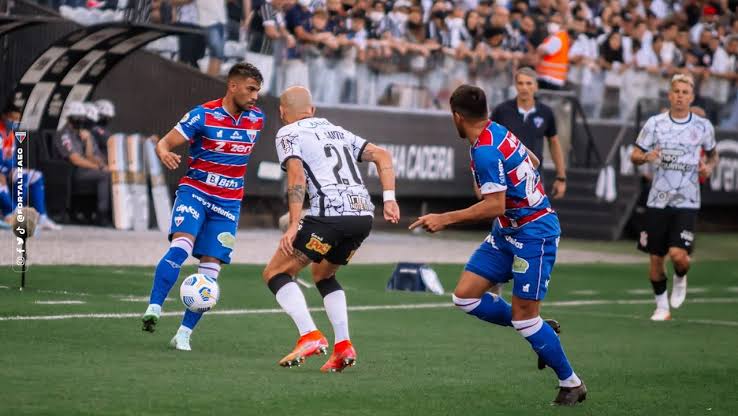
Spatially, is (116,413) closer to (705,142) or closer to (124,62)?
(705,142)

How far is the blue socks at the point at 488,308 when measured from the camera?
988 centimetres

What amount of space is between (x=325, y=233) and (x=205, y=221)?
1.80m

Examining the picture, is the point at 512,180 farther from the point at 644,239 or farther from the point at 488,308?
the point at 644,239

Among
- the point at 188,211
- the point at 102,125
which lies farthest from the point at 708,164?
the point at 102,125

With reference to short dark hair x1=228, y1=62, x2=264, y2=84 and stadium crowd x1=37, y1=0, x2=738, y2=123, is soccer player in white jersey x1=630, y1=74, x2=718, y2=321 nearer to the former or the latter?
short dark hair x1=228, y1=62, x2=264, y2=84

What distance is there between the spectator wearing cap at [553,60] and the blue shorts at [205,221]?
15.6m

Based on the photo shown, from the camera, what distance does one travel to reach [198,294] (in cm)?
1120

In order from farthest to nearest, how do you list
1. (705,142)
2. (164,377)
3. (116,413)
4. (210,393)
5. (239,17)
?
(239,17), (705,142), (164,377), (210,393), (116,413)

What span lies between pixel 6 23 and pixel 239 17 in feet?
15.4

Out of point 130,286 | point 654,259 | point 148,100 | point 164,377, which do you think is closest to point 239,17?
point 148,100

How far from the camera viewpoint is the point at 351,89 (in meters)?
25.7

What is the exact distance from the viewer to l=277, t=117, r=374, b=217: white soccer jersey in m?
10.4

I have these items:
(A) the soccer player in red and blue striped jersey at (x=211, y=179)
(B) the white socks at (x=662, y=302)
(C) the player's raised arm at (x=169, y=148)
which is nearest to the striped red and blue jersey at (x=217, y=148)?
(A) the soccer player in red and blue striped jersey at (x=211, y=179)

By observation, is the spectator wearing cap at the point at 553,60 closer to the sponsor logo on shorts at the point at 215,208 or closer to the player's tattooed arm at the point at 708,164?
the player's tattooed arm at the point at 708,164
